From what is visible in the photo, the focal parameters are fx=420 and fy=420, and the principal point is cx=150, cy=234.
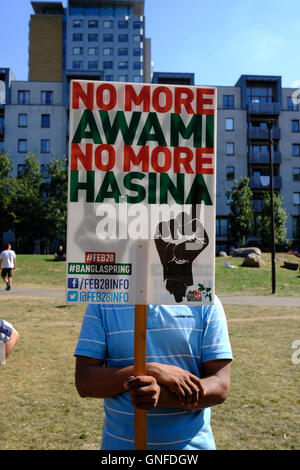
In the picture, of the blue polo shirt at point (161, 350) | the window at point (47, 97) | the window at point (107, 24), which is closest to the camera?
the blue polo shirt at point (161, 350)

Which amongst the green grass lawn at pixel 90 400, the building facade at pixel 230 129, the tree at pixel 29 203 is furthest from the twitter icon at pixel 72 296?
the building facade at pixel 230 129

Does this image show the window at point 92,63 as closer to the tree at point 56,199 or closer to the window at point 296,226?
the tree at point 56,199

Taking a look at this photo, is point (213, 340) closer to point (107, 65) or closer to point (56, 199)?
point (56, 199)

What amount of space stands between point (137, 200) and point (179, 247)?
27cm

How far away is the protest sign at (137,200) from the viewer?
175 centimetres

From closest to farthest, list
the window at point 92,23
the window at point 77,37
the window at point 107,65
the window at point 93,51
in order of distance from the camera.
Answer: the window at point 107,65, the window at point 93,51, the window at point 77,37, the window at point 92,23

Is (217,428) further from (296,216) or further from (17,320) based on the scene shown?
(296,216)

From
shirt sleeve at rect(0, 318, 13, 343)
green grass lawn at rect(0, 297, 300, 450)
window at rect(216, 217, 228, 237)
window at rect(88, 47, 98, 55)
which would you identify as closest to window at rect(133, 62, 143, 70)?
window at rect(88, 47, 98, 55)

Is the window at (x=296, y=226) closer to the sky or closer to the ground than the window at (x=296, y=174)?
closer to the ground

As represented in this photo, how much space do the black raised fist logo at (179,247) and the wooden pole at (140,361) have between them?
165 mm

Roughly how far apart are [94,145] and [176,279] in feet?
2.18

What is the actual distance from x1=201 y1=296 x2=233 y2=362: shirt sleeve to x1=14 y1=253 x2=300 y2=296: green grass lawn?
17611mm

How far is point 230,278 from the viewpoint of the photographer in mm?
23453

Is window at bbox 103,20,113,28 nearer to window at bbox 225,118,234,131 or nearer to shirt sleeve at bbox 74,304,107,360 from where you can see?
window at bbox 225,118,234,131
